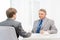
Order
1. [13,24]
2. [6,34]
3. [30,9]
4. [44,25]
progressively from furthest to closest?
1. [30,9]
2. [44,25]
3. [13,24]
4. [6,34]

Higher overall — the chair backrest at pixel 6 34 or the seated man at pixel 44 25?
the chair backrest at pixel 6 34

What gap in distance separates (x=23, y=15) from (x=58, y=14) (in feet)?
3.44

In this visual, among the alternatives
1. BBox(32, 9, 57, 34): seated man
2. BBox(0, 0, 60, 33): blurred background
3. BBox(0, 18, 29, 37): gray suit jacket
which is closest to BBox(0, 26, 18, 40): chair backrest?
BBox(0, 18, 29, 37): gray suit jacket

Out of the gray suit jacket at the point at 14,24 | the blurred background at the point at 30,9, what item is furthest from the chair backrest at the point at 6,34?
→ the blurred background at the point at 30,9

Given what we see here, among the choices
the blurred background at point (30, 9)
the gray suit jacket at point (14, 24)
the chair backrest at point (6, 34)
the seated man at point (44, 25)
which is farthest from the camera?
the blurred background at point (30, 9)

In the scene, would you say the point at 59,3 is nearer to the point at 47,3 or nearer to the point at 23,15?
the point at 47,3

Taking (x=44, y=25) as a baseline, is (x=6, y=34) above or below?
above

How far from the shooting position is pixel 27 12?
4852 millimetres

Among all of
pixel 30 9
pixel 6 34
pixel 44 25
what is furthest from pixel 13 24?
pixel 30 9

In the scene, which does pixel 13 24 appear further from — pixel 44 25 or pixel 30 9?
pixel 30 9

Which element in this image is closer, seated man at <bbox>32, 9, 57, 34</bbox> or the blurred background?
seated man at <bbox>32, 9, 57, 34</bbox>

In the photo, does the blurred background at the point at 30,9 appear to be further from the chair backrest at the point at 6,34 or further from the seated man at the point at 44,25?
the chair backrest at the point at 6,34

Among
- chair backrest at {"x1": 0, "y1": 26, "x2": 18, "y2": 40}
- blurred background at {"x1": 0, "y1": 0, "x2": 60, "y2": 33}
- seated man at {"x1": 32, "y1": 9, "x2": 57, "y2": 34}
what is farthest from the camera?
blurred background at {"x1": 0, "y1": 0, "x2": 60, "y2": 33}

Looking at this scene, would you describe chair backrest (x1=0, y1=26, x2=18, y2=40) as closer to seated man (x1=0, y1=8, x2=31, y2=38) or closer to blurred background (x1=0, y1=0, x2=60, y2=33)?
seated man (x1=0, y1=8, x2=31, y2=38)
